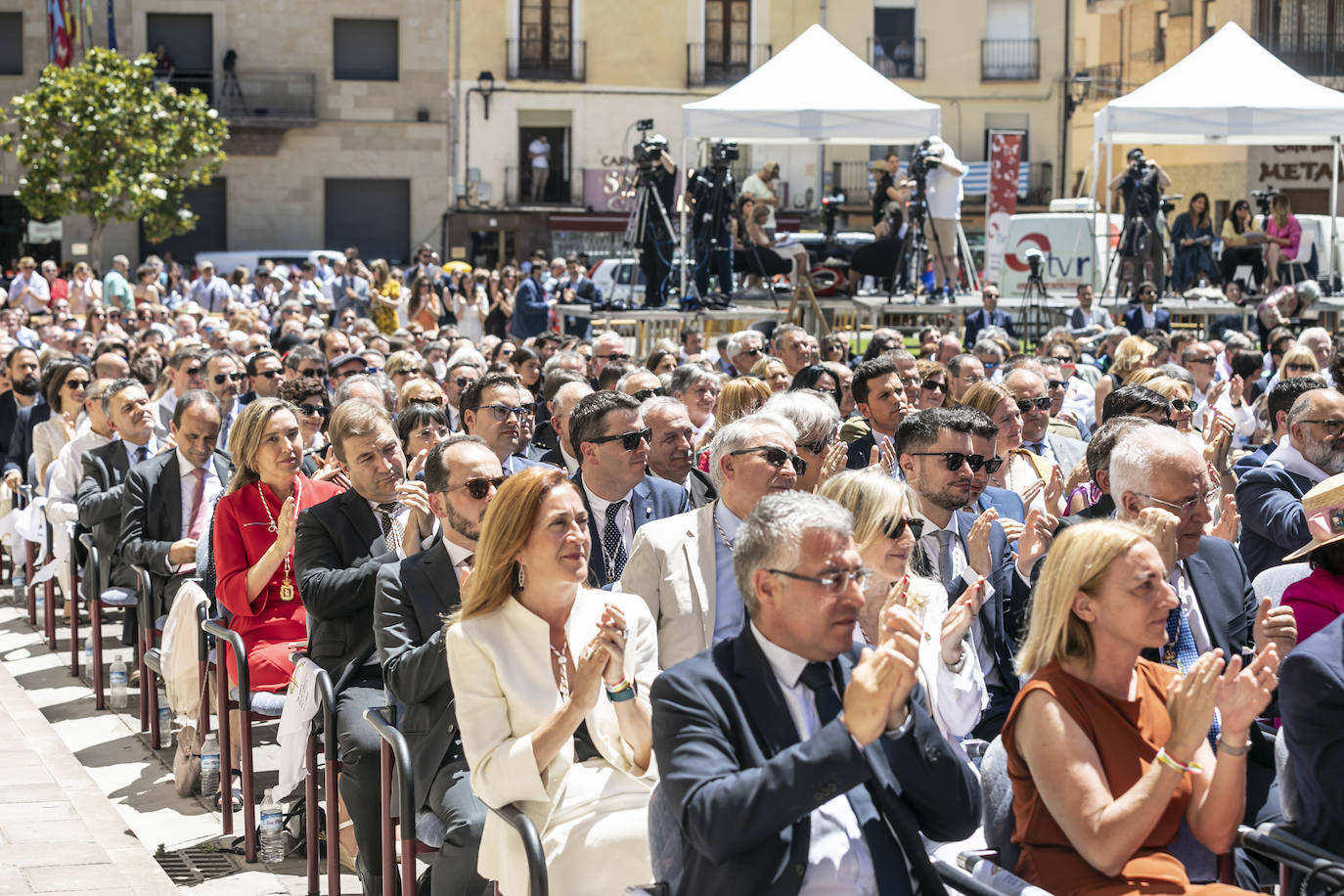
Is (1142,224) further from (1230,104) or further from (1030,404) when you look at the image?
(1030,404)

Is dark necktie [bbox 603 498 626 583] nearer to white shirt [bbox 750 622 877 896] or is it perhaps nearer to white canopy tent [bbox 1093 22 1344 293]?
white shirt [bbox 750 622 877 896]

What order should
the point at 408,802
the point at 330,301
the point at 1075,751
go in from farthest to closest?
the point at 330,301
the point at 408,802
the point at 1075,751

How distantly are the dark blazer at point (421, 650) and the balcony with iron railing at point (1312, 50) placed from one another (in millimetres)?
33264

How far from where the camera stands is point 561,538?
4188 millimetres

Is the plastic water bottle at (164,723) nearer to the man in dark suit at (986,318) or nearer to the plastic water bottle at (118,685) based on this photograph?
the plastic water bottle at (118,685)

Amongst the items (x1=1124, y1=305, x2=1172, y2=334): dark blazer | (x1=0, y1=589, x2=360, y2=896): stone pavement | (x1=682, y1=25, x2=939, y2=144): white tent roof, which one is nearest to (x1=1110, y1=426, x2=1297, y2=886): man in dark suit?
(x1=0, y1=589, x2=360, y2=896): stone pavement

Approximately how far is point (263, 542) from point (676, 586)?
206 centimetres

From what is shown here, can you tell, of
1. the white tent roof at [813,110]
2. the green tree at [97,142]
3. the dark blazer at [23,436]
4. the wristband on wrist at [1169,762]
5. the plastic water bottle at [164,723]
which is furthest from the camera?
the green tree at [97,142]

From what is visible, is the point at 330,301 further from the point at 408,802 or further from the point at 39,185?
the point at 408,802

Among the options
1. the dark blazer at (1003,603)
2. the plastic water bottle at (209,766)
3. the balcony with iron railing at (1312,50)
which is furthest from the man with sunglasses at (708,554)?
the balcony with iron railing at (1312,50)

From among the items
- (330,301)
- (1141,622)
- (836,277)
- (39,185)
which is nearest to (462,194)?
(39,185)

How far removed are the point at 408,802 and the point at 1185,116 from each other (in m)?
15.0

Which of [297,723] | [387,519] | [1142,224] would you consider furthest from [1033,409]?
[1142,224]

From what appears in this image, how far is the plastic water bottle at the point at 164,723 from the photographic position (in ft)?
25.1
